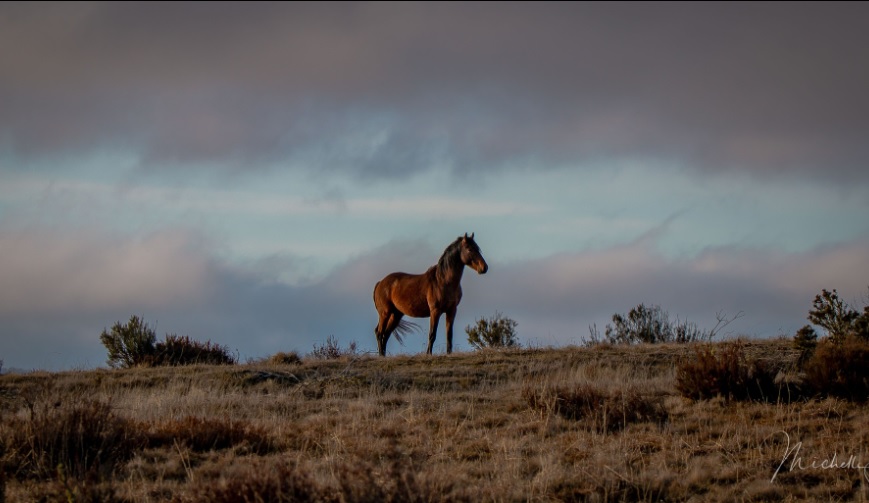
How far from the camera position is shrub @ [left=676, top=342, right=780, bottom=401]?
37.6 ft

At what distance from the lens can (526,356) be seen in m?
16.5

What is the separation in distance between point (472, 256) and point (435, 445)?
10.5 meters

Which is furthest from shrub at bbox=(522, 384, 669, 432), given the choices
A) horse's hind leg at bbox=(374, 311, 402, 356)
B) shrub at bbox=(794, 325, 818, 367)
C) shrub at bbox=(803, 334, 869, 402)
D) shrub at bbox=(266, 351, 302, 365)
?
horse's hind leg at bbox=(374, 311, 402, 356)

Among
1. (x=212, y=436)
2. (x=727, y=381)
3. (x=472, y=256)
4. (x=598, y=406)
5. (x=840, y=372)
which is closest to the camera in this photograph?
(x=212, y=436)

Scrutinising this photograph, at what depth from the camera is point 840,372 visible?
11.2m

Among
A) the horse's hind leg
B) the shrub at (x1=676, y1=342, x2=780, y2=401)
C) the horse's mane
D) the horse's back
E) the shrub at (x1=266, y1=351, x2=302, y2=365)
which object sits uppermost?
the horse's mane

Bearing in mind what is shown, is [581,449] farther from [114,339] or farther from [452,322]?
[114,339]

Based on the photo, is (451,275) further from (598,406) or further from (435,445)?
(435,445)

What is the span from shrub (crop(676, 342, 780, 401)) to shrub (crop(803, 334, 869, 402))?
0.50m

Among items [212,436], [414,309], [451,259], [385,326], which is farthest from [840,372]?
[385,326]

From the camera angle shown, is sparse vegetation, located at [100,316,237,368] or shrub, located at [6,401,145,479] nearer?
shrub, located at [6,401,145,479]

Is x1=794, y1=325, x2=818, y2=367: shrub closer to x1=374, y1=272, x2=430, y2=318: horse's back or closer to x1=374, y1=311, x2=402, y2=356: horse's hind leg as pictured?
x1=374, y1=272, x2=430, y2=318: horse's back

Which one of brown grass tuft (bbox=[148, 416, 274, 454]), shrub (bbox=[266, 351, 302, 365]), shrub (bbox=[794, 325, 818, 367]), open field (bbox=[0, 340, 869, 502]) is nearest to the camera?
open field (bbox=[0, 340, 869, 502])

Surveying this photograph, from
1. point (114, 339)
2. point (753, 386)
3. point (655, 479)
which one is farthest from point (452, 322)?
point (655, 479)
